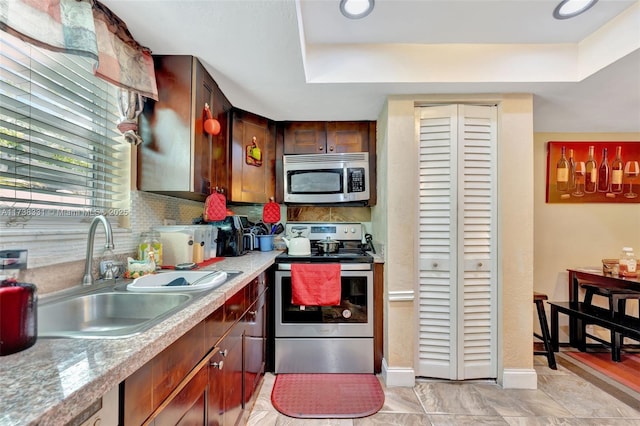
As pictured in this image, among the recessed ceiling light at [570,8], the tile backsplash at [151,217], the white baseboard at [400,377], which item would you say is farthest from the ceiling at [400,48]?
the white baseboard at [400,377]

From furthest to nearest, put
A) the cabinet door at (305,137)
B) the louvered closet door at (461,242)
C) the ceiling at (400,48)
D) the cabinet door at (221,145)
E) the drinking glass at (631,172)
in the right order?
the drinking glass at (631,172) < the cabinet door at (305,137) < the louvered closet door at (461,242) < the cabinet door at (221,145) < the ceiling at (400,48)

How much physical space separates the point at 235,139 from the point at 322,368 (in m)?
1.88

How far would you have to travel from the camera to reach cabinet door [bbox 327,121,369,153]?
2580 mm

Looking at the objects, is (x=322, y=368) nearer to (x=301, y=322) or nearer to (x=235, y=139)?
(x=301, y=322)

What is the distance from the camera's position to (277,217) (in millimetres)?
2664

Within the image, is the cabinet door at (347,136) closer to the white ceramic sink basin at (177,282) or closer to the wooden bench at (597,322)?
the white ceramic sink basin at (177,282)

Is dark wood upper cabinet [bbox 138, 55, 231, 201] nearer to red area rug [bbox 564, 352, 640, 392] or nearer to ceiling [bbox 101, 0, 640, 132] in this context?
ceiling [bbox 101, 0, 640, 132]

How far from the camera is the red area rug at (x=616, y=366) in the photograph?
210 centimetres

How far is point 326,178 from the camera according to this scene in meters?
2.53

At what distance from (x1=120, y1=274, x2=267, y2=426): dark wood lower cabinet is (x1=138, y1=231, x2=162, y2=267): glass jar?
0.54 meters

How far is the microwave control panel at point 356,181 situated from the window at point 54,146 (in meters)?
1.60

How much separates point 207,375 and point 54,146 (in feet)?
3.65

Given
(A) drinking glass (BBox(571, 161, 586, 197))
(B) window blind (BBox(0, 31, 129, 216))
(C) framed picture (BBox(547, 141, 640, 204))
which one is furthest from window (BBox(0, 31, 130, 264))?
(A) drinking glass (BBox(571, 161, 586, 197))

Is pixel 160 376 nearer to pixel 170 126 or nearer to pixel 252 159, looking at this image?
pixel 170 126
